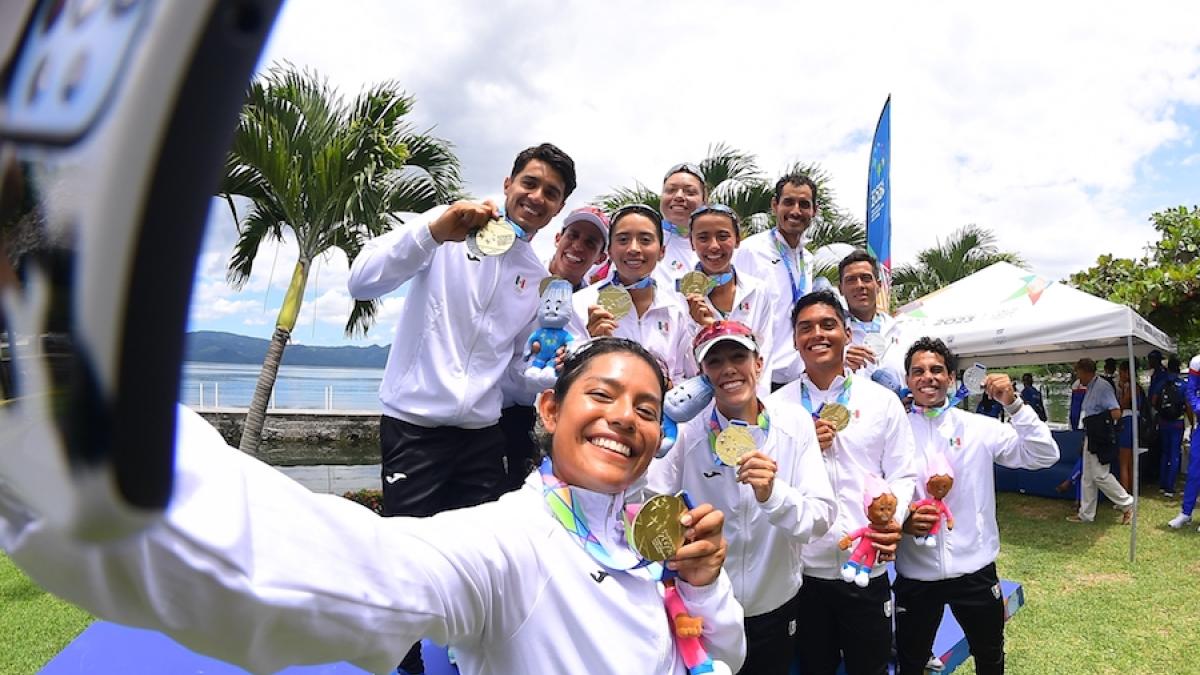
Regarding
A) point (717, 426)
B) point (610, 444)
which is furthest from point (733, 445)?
point (610, 444)

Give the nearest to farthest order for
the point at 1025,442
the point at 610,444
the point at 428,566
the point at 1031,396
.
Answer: the point at 428,566 → the point at 610,444 → the point at 1025,442 → the point at 1031,396

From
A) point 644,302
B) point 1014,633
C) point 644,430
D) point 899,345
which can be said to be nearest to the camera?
point 644,430

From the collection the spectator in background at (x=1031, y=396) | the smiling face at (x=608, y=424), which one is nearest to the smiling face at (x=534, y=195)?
the smiling face at (x=608, y=424)

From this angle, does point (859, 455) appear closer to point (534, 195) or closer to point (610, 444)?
point (534, 195)

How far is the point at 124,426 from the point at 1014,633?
701cm

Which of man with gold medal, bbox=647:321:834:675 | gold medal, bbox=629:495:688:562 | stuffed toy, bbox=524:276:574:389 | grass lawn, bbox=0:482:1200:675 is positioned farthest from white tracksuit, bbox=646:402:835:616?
grass lawn, bbox=0:482:1200:675

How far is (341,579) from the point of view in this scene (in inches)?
32.4

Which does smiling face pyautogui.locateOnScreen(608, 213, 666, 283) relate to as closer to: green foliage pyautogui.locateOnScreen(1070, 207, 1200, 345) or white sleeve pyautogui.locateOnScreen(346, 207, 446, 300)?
white sleeve pyautogui.locateOnScreen(346, 207, 446, 300)

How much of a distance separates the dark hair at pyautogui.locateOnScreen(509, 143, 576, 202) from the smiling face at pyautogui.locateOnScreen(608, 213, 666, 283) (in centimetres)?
37

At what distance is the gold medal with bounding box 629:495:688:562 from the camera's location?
5.16 ft

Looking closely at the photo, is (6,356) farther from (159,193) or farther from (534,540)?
(534,540)

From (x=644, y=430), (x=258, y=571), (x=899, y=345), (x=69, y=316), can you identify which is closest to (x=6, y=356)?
(x=69, y=316)

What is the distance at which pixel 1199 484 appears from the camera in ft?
29.1

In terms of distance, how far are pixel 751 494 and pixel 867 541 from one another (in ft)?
2.29
